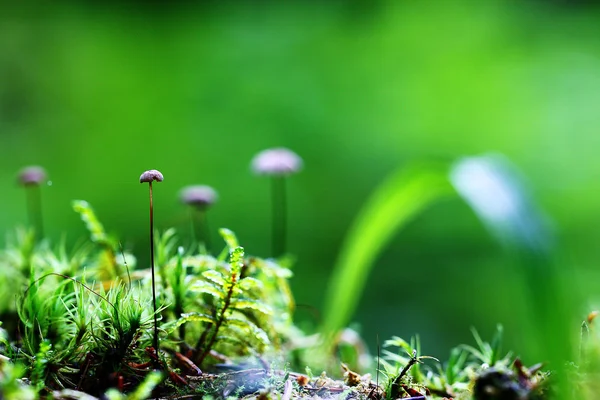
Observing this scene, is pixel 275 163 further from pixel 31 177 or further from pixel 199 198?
pixel 31 177

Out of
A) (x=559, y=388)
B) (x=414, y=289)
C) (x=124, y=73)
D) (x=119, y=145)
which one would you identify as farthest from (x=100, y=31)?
(x=559, y=388)

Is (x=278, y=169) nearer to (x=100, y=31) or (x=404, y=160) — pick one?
(x=404, y=160)

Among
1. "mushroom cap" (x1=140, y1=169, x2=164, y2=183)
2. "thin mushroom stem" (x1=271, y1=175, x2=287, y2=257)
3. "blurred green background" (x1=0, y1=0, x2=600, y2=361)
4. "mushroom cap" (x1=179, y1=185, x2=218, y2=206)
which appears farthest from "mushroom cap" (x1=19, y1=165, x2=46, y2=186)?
"thin mushroom stem" (x1=271, y1=175, x2=287, y2=257)

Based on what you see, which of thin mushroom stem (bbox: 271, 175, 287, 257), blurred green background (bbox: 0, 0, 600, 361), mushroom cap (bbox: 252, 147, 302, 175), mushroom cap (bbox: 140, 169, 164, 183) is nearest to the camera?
mushroom cap (bbox: 140, 169, 164, 183)

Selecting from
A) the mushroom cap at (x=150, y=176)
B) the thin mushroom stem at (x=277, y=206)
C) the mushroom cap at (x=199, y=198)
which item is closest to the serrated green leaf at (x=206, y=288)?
the mushroom cap at (x=150, y=176)

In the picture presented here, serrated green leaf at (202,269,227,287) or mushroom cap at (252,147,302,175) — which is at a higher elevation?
mushroom cap at (252,147,302,175)

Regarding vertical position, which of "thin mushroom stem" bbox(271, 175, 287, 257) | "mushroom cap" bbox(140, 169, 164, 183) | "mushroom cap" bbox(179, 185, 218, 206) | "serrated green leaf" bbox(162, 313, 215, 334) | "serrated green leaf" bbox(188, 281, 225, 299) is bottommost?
"thin mushroom stem" bbox(271, 175, 287, 257)

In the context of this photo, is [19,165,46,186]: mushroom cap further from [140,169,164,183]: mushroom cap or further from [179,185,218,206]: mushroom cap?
[140,169,164,183]: mushroom cap

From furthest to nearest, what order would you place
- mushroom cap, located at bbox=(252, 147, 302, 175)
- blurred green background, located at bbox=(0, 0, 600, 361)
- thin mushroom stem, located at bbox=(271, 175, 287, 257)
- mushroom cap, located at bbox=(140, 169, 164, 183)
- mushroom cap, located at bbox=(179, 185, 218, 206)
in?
thin mushroom stem, located at bbox=(271, 175, 287, 257), blurred green background, located at bbox=(0, 0, 600, 361), mushroom cap, located at bbox=(252, 147, 302, 175), mushroom cap, located at bbox=(179, 185, 218, 206), mushroom cap, located at bbox=(140, 169, 164, 183)
